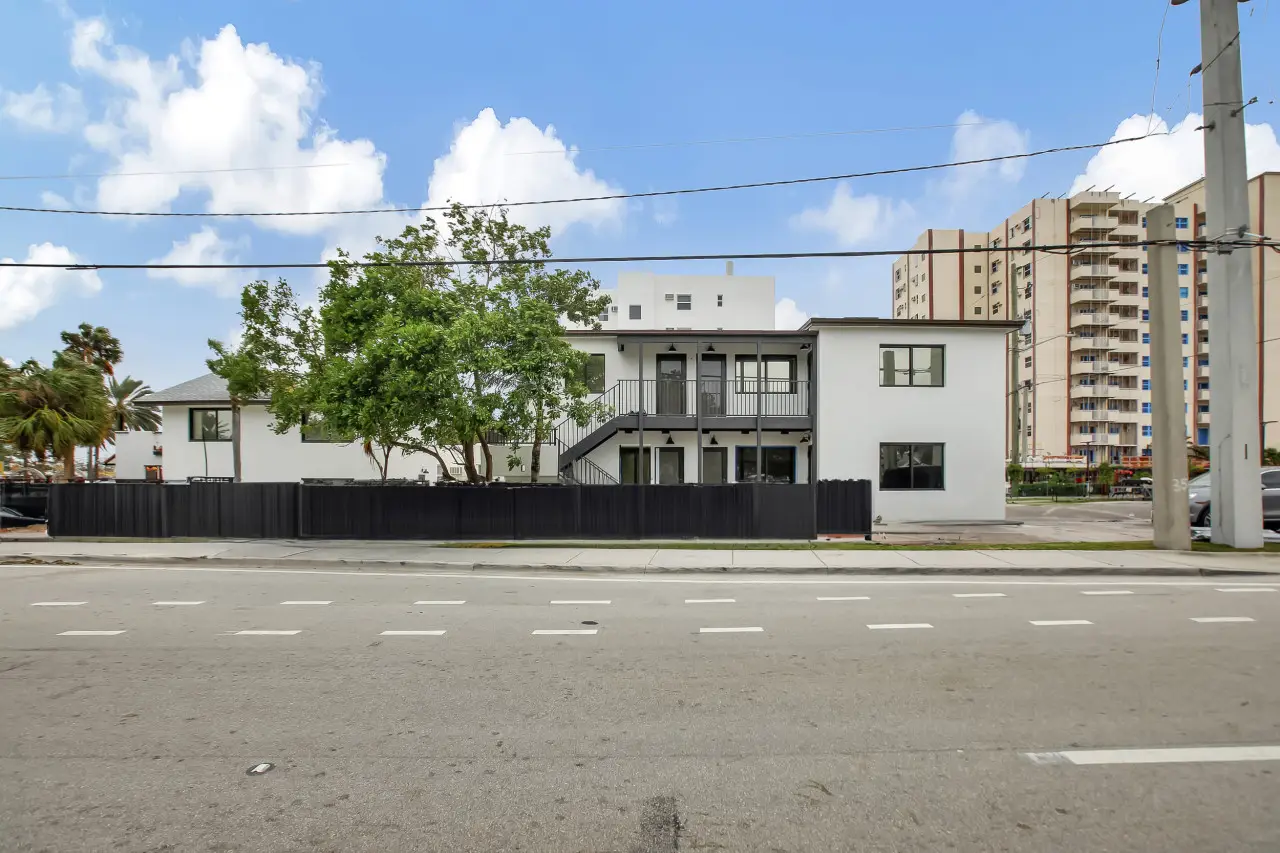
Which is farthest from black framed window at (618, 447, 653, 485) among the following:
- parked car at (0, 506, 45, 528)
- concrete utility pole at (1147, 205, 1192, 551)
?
parked car at (0, 506, 45, 528)

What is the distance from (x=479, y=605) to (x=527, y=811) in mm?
5736

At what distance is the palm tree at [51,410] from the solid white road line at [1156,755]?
87.4ft

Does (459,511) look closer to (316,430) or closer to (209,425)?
(316,430)

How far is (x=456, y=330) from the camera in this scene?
1415cm

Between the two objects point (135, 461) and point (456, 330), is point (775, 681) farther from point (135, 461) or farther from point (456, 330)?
point (135, 461)

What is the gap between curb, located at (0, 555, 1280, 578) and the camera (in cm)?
1148

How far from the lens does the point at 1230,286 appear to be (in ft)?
44.1

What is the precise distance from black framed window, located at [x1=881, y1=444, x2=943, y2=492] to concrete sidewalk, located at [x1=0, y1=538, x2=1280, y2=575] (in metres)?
7.93

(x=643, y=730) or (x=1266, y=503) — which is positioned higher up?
(x=1266, y=503)

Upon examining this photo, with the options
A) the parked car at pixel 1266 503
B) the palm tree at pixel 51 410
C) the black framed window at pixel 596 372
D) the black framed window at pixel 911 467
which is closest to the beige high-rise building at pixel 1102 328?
the black framed window at pixel 911 467

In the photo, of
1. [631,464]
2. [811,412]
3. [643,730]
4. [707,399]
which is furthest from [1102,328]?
[643,730]

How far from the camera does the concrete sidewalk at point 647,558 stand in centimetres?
1178

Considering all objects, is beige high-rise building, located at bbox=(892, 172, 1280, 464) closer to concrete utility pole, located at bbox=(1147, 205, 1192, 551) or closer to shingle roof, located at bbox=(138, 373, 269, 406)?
concrete utility pole, located at bbox=(1147, 205, 1192, 551)

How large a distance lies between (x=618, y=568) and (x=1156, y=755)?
886cm
